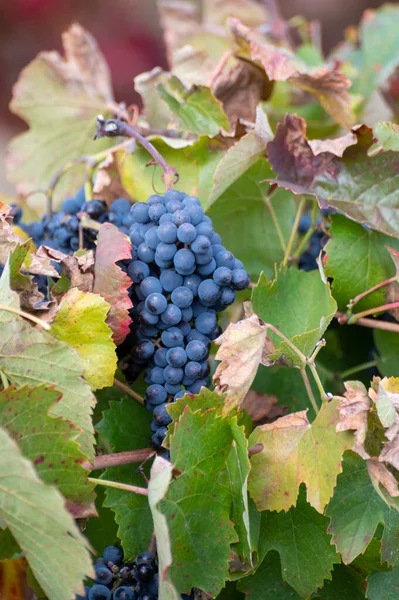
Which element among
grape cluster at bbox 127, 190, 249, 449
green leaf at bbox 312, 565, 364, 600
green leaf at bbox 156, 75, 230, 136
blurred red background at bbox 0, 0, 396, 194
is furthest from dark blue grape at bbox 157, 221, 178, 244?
blurred red background at bbox 0, 0, 396, 194

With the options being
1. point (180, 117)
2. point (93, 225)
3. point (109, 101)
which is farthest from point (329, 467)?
point (109, 101)

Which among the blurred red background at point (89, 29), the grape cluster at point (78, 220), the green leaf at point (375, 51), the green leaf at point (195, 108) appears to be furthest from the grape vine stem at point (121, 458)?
the blurred red background at point (89, 29)

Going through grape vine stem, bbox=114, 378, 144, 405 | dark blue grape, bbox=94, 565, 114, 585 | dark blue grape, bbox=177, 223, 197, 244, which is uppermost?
dark blue grape, bbox=177, 223, 197, 244

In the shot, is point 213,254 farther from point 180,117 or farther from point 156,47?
point 156,47

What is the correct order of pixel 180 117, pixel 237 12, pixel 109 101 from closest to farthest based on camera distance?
pixel 180 117 → pixel 109 101 → pixel 237 12

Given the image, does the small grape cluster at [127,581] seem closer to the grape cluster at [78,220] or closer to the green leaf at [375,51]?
the grape cluster at [78,220]

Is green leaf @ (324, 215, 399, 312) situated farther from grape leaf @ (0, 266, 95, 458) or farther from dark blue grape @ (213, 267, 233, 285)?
grape leaf @ (0, 266, 95, 458)
